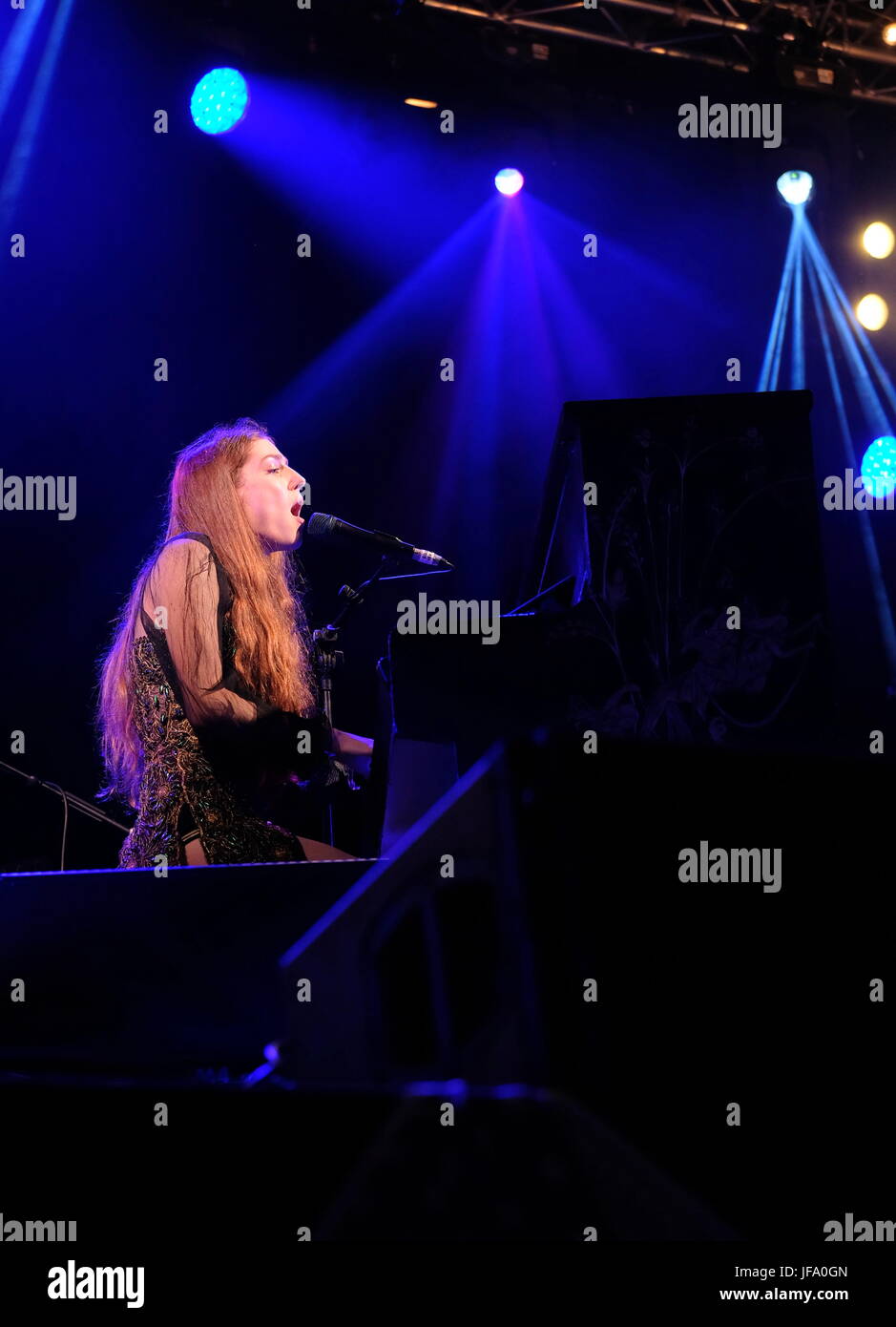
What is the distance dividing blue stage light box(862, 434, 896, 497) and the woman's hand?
4844 millimetres

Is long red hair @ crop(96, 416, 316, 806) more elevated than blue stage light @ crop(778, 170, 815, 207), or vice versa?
blue stage light @ crop(778, 170, 815, 207)

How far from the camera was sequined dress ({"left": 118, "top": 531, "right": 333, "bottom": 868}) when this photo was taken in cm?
332

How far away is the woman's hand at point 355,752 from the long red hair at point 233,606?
162 millimetres

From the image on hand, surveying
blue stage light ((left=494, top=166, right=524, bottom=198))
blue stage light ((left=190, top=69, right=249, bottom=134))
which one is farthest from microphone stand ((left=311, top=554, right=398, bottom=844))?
blue stage light ((left=494, top=166, right=524, bottom=198))

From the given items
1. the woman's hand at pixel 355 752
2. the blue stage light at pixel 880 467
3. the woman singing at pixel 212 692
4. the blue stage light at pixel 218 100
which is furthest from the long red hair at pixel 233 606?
the blue stage light at pixel 880 467

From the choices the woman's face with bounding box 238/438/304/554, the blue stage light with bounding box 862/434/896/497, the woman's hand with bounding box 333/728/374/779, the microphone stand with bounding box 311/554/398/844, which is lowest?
the woman's hand with bounding box 333/728/374/779

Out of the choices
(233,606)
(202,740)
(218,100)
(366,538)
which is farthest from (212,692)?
(218,100)

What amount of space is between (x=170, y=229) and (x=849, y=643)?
4.67 meters

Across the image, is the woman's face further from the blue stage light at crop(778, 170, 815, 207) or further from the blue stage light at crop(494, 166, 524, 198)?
the blue stage light at crop(778, 170, 815, 207)

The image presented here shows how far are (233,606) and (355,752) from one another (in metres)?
0.66

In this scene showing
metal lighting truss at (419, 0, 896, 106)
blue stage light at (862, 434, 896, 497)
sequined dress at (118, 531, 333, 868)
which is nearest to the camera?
sequined dress at (118, 531, 333, 868)

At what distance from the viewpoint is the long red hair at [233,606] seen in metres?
3.57

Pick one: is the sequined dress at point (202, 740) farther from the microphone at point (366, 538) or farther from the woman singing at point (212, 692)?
the microphone at point (366, 538)

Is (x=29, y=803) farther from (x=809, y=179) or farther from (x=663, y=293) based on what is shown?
(x=809, y=179)
